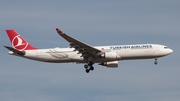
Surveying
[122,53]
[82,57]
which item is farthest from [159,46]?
[82,57]

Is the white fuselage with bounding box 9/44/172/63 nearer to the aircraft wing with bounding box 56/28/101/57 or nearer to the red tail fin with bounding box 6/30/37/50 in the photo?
the aircraft wing with bounding box 56/28/101/57

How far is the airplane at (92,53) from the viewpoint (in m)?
65.5

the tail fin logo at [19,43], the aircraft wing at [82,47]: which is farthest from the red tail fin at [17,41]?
the aircraft wing at [82,47]

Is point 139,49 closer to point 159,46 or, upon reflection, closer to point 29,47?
point 159,46

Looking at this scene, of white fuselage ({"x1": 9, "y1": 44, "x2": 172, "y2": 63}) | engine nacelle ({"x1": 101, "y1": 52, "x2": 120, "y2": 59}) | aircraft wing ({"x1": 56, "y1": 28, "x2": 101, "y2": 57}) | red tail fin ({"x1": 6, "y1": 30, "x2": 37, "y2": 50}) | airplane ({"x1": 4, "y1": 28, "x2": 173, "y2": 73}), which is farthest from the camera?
red tail fin ({"x1": 6, "y1": 30, "x2": 37, "y2": 50})

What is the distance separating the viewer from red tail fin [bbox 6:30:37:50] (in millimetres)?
70150

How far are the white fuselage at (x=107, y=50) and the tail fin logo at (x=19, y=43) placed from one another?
2.25 metres

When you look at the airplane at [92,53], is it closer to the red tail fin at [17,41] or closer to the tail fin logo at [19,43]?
the red tail fin at [17,41]

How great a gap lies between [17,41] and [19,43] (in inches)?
20.6

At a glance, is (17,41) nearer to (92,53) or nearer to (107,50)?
(92,53)

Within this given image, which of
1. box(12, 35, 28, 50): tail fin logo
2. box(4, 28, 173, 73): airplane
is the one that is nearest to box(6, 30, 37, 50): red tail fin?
box(12, 35, 28, 50): tail fin logo

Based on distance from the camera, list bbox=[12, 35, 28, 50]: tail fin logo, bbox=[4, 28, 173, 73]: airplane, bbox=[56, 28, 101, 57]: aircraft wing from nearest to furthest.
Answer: bbox=[56, 28, 101, 57]: aircraft wing, bbox=[4, 28, 173, 73]: airplane, bbox=[12, 35, 28, 50]: tail fin logo

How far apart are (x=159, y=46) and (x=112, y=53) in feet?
23.7

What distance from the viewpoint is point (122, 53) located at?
65750 millimetres
